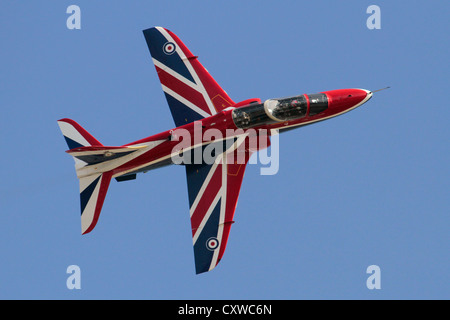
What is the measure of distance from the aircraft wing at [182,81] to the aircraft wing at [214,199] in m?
1.78

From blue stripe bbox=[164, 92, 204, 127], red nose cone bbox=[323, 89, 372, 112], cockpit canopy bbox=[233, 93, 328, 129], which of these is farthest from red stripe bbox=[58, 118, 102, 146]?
red nose cone bbox=[323, 89, 372, 112]

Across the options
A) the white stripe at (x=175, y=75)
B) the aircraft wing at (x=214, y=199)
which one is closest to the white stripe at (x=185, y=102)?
the white stripe at (x=175, y=75)

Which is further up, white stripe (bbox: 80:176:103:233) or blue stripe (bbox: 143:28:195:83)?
blue stripe (bbox: 143:28:195:83)

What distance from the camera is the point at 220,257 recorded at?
2791cm

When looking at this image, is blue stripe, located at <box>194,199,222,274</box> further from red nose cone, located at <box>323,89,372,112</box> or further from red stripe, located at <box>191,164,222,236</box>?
red nose cone, located at <box>323,89,372,112</box>

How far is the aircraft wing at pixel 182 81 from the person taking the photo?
2930cm

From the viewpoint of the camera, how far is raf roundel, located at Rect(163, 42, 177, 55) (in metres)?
29.9

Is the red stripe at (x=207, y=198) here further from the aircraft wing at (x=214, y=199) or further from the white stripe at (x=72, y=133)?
the white stripe at (x=72, y=133)

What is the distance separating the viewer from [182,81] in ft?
97.1

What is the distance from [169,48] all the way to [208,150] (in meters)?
4.46

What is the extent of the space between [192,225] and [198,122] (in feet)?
12.5

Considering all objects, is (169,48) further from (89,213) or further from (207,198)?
(89,213)

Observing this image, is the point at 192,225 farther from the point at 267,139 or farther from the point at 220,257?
the point at 267,139

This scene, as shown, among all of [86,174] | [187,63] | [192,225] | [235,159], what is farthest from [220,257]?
[187,63]
